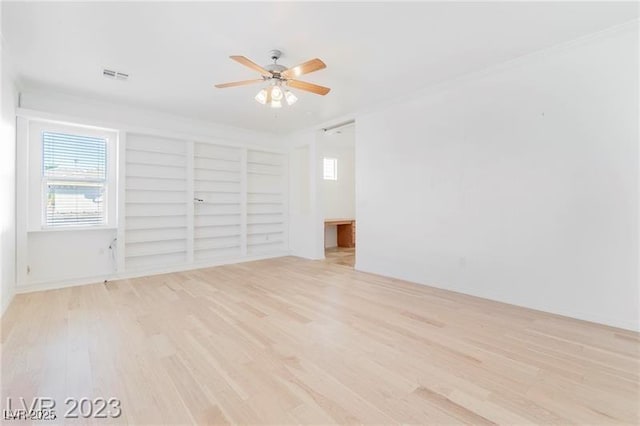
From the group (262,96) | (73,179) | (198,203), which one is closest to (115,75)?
(73,179)

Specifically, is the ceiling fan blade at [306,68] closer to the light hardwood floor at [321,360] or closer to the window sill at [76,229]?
the light hardwood floor at [321,360]

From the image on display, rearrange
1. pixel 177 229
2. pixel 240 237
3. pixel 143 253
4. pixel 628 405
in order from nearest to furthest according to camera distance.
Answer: pixel 628 405 < pixel 143 253 < pixel 177 229 < pixel 240 237

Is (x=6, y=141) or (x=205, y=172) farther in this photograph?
(x=205, y=172)

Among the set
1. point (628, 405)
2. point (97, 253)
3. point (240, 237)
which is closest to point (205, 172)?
point (240, 237)

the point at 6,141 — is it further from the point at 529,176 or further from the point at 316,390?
the point at 529,176

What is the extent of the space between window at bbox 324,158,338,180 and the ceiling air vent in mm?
5001

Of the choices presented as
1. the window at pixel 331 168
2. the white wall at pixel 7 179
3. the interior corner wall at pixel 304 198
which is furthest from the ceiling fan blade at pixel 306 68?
the window at pixel 331 168

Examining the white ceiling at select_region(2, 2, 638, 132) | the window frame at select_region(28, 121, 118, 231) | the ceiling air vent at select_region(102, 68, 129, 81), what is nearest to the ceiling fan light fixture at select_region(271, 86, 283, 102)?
the white ceiling at select_region(2, 2, 638, 132)

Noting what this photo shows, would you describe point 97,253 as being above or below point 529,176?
below

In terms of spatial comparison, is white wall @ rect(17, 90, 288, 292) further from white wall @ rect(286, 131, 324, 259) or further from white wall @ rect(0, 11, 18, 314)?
white wall @ rect(286, 131, 324, 259)

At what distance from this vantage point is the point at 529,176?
3.12 m

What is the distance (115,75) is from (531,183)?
491cm

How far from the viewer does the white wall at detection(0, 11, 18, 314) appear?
116 inches

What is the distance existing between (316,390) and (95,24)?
11.2ft
